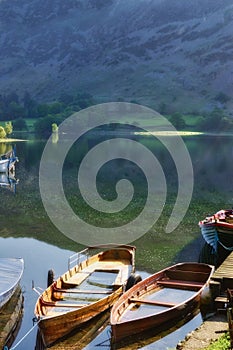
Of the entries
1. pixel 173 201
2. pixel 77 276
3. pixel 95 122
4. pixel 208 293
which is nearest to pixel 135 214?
pixel 173 201

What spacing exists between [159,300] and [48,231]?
66.8 ft

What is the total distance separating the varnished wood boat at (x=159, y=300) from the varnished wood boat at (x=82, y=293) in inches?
48.8

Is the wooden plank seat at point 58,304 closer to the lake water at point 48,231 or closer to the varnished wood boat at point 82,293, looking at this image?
the varnished wood boat at point 82,293

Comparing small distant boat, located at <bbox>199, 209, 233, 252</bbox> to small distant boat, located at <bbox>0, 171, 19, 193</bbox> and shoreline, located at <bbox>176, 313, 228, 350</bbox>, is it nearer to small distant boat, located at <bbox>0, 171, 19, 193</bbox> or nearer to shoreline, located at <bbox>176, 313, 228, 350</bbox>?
shoreline, located at <bbox>176, 313, 228, 350</bbox>

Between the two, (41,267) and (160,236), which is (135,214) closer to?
(160,236)

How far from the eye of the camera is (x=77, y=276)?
87.7ft

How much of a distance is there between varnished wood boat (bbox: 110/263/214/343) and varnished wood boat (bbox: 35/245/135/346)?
124 cm


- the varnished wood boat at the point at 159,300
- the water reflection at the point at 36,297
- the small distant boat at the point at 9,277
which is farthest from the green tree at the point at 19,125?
the varnished wood boat at the point at 159,300

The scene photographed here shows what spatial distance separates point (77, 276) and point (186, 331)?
7.27m

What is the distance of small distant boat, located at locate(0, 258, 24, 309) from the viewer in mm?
23459

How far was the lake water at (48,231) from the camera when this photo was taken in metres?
23.4

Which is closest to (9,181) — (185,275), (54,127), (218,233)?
(218,233)

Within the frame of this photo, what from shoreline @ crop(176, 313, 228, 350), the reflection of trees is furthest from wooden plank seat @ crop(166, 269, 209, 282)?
the reflection of trees

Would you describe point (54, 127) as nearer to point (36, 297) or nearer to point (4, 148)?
point (4, 148)
